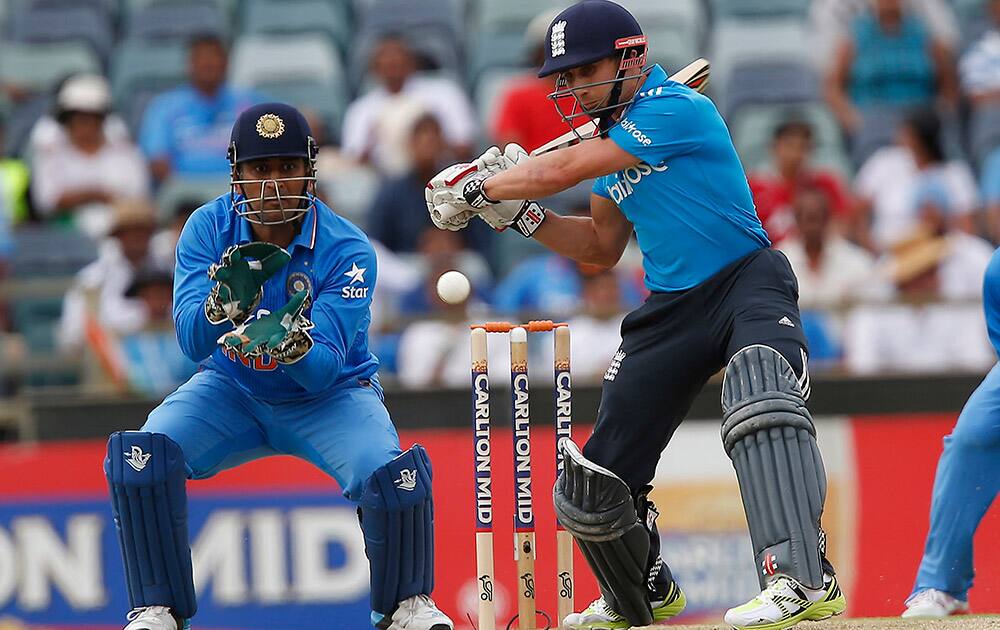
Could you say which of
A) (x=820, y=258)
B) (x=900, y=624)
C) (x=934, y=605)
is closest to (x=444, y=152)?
(x=820, y=258)

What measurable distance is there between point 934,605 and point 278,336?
2918mm

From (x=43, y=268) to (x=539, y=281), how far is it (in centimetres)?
326

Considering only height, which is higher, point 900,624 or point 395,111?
point 395,111

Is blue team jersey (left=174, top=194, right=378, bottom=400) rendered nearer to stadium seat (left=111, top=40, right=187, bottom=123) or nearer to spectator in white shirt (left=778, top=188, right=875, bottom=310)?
spectator in white shirt (left=778, top=188, right=875, bottom=310)

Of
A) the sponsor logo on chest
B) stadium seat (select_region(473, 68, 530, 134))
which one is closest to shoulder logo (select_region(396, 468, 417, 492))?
the sponsor logo on chest

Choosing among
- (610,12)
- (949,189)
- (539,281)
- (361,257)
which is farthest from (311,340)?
(949,189)

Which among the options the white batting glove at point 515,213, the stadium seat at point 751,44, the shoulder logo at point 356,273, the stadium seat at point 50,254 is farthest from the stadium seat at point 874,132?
the shoulder logo at point 356,273

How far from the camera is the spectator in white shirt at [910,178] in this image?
1005 cm

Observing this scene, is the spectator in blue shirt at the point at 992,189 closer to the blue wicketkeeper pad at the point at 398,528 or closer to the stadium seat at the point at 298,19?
the stadium seat at the point at 298,19

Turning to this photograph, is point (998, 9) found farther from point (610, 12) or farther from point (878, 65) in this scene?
point (610, 12)

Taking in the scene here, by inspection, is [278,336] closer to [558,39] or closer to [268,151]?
[268,151]

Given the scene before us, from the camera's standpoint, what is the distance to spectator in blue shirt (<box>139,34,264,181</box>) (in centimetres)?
1083

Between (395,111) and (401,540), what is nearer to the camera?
(401,540)

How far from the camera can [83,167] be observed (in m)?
10.8
